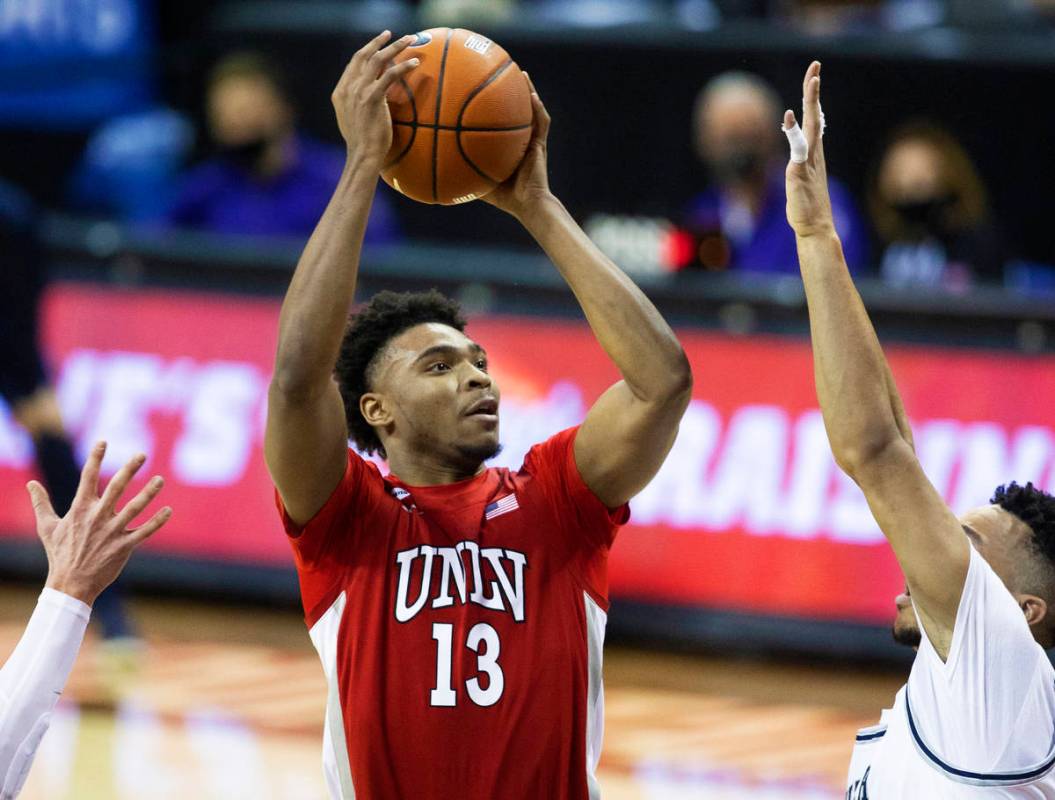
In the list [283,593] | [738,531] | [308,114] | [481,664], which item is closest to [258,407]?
[283,593]

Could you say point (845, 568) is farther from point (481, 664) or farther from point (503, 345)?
point (481, 664)

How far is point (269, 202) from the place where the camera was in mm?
10047

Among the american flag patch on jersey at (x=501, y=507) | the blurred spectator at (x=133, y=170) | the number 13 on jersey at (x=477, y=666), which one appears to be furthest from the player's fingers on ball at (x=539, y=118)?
the blurred spectator at (x=133, y=170)

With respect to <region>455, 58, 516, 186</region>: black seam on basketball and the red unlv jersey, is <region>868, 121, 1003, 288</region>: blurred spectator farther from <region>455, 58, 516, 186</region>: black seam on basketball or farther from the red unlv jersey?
the red unlv jersey

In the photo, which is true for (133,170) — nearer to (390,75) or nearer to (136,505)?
(390,75)

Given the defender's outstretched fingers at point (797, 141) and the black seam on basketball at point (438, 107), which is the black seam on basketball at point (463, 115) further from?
the defender's outstretched fingers at point (797, 141)

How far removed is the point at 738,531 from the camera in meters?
8.75

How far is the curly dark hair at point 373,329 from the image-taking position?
4426mm

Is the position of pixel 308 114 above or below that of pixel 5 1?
below

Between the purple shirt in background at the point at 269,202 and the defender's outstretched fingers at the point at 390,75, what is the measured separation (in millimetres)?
5767

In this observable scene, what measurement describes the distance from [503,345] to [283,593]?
5.91 ft

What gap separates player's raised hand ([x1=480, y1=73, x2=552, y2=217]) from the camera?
430cm

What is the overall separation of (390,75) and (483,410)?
0.82 meters

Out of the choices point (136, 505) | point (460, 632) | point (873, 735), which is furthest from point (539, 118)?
point (873, 735)
